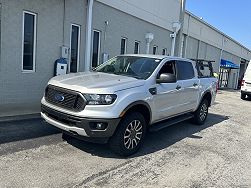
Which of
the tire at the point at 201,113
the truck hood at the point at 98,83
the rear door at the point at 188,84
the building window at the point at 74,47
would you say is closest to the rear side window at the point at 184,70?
the rear door at the point at 188,84

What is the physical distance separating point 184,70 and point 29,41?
4.88 meters

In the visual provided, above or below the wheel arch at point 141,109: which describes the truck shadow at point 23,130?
below

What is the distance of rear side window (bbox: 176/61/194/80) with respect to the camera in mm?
7050

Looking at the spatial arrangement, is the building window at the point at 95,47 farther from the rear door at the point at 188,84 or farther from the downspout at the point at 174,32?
the downspout at the point at 174,32

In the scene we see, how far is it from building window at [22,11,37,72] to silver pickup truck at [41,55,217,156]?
3.27 m

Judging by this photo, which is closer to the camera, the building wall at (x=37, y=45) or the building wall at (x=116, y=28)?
the building wall at (x=37, y=45)

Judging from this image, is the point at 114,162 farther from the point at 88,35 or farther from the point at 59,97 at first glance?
the point at 88,35

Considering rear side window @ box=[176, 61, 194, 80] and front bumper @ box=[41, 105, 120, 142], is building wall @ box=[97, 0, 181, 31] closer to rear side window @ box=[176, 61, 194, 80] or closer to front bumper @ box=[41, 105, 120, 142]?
rear side window @ box=[176, 61, 194, 80]

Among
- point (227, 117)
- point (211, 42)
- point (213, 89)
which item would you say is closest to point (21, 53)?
point (213, 89)

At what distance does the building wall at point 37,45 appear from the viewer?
8.16m

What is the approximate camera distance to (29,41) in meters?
8.93

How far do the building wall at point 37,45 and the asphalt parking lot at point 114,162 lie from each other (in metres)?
1.92

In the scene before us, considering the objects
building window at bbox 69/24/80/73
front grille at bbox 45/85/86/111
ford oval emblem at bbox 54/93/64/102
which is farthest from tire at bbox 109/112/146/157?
building window at bbox 69/24/80/73

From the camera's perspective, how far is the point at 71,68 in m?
10.9
